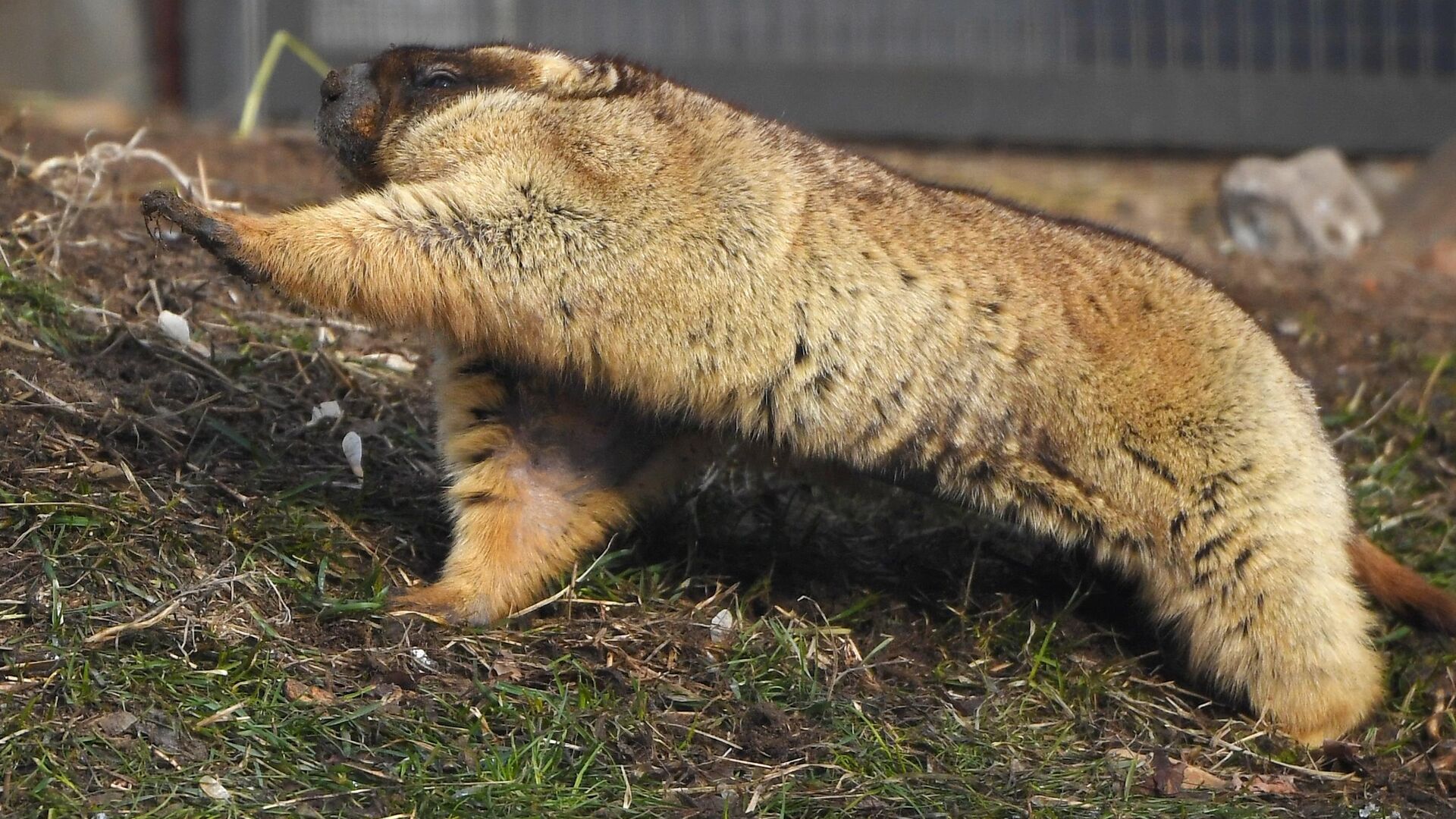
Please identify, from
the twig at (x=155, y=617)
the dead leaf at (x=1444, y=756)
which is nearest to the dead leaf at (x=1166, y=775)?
the dead leaf at (x=1444, y=756)

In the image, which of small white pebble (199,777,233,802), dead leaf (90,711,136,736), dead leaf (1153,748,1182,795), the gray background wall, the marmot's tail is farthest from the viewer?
the gray background wall

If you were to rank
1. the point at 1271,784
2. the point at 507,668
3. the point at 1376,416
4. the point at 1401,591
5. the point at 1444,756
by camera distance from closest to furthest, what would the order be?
the point at 507,668
the point at 1271,784
the point at 1444,756
the point at 1401,591
the point at 1376,416

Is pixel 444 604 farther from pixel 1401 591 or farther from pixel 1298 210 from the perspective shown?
pixel 1298 210

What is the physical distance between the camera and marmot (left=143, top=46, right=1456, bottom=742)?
13.8ft

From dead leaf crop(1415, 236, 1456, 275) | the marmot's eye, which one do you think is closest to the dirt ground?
the marmot's eye

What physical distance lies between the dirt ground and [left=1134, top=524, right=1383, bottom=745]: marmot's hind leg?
5.1 inches

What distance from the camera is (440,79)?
177 inches

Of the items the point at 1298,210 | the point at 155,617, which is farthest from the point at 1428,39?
the point at 155,617

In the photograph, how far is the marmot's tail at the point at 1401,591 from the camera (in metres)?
5.01

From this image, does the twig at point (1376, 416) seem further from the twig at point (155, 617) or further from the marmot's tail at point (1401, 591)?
the twig at point (155, 617)

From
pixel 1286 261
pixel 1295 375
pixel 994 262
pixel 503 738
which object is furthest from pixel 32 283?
pixel 1286 261

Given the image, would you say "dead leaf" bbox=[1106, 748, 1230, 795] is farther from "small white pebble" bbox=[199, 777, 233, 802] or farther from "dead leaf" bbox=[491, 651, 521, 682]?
"small white pebble" bbox=[199, 777, 233, 802]

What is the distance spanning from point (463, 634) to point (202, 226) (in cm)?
127

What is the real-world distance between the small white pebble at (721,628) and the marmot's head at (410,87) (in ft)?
5.09
